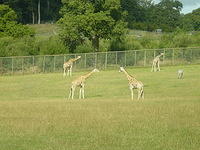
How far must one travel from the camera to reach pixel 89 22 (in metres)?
73.7

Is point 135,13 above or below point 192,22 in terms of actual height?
above

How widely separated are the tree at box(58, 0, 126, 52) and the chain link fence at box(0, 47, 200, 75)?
763cm

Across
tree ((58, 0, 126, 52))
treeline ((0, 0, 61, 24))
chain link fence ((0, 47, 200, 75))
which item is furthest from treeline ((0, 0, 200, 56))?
treeline ((0, 0, 61, 24))

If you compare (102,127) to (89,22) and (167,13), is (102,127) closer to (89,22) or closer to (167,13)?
(89,22)

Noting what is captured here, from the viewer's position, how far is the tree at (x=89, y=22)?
7356 centimetres

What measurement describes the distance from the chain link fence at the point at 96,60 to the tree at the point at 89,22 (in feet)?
25.0

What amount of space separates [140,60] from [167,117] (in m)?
50.0

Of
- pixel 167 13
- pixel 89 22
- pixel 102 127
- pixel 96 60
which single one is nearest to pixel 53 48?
pixel 89 22

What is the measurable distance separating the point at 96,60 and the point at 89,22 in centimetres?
885

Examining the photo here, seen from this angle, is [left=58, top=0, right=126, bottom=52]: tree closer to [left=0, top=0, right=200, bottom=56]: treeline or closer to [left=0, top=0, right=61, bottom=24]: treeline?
[left=0, top=0, right=200, bottom=56]: treeline

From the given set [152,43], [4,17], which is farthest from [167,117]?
[4,17]

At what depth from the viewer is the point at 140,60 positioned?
68.1 metres

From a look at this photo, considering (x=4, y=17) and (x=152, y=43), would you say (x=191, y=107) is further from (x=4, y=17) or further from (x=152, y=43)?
(x=4, y=17)

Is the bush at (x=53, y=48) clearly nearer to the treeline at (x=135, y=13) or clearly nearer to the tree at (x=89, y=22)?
the tree at (x=89, y=22)
